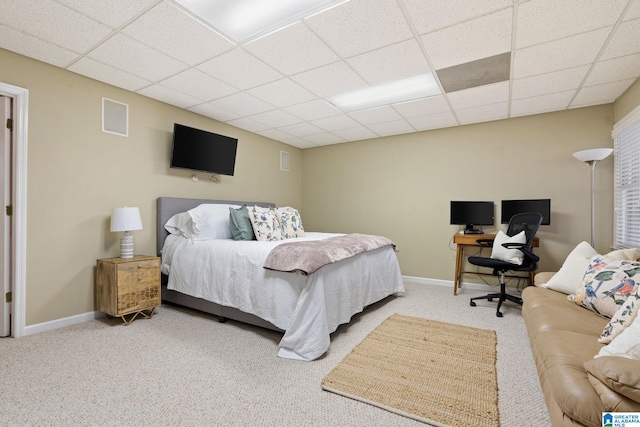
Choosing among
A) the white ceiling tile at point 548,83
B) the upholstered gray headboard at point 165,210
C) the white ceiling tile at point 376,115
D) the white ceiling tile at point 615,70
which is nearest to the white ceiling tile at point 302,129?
the white ceiling tile at point 376,115

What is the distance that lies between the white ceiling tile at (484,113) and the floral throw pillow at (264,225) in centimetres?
278

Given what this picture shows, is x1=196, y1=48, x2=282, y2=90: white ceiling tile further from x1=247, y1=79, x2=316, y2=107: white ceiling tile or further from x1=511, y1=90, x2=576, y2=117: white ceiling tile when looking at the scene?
x1=511, y1=90, x2=576, y2=117: white ceiling tile

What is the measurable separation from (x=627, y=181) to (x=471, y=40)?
2.62m

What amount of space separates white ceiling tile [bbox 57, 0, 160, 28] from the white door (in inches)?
51.7

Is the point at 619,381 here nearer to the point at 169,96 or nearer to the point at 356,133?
the point at 169,96

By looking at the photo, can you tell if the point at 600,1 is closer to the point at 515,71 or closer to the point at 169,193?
the point at 515,71

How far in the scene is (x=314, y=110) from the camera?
13.0 feet

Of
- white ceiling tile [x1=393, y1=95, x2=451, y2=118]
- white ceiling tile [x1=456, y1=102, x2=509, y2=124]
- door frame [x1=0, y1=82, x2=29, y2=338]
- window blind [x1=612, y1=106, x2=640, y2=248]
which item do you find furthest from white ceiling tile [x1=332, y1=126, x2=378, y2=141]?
door frame [x1=0, y1=82, x2=29, y2=338]

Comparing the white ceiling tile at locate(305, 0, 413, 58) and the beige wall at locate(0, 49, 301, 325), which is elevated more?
the white ceiling tile at locate(305, 0, 413, 58)

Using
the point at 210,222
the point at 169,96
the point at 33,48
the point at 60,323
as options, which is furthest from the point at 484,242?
the point at 33,48

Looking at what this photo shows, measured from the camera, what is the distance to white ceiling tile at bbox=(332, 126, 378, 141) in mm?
4844

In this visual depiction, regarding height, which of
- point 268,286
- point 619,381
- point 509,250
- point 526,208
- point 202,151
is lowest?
point 268,286

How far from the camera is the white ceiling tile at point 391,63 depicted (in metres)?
2.52

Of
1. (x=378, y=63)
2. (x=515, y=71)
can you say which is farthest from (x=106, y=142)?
(x=515, y=71)
